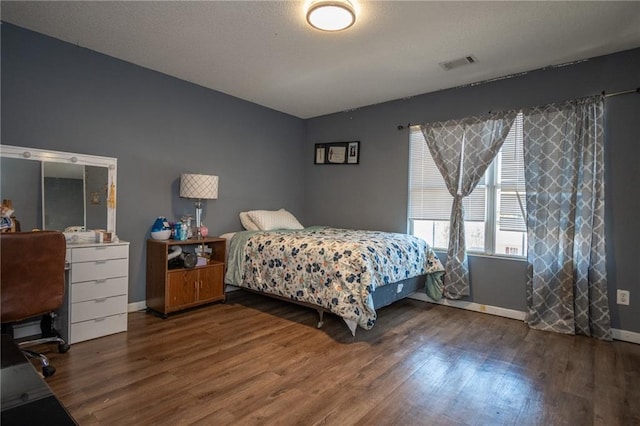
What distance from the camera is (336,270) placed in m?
2.77

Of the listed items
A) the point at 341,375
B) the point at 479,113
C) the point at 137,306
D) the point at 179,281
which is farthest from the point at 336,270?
the point at 479,113

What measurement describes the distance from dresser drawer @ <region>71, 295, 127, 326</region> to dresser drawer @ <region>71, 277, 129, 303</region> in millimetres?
31

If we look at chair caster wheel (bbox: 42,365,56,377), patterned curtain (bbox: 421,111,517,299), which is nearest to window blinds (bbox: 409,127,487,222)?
patterned curtain (bbox: 421,111,517,299)

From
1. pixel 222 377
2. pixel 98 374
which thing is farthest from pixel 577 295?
pixel 98 374

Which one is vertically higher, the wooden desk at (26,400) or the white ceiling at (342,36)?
the white ceiling at (342,36)

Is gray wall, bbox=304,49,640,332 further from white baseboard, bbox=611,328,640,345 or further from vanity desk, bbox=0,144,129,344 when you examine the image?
vanity desk, bbox=0,144,129,344

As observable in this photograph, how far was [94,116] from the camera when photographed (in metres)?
3.02

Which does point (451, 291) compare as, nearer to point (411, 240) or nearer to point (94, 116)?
point (411, 240)

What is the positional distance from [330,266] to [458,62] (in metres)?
2.18

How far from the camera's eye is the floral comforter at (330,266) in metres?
2.67

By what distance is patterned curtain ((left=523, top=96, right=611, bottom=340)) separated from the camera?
285cm

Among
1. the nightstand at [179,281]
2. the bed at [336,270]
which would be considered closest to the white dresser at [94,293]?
the nightstand at [179,281]

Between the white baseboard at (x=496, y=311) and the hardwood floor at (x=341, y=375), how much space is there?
109 mm

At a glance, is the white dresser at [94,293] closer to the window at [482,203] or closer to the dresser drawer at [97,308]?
the dresser drawer at [97,308]
